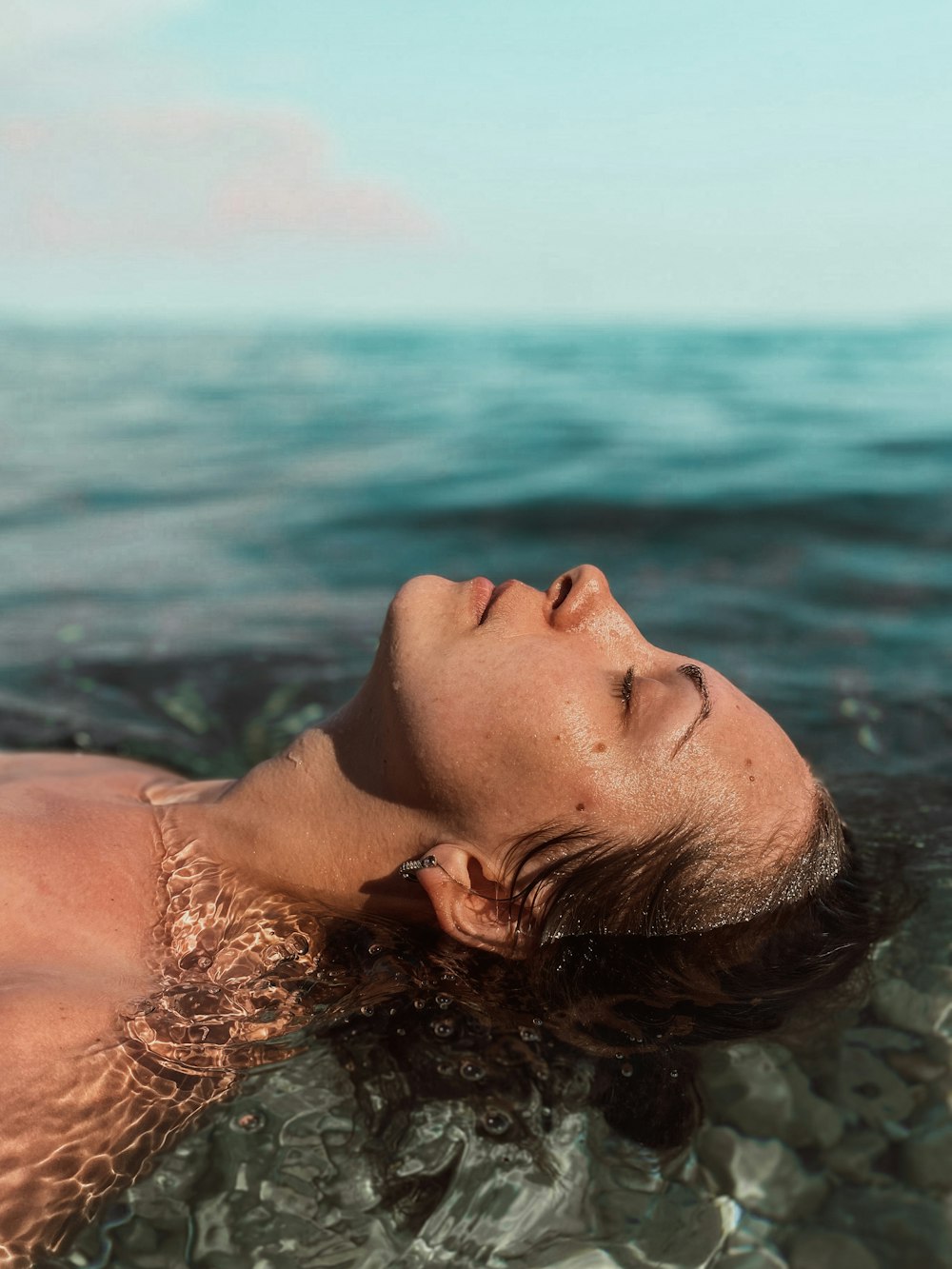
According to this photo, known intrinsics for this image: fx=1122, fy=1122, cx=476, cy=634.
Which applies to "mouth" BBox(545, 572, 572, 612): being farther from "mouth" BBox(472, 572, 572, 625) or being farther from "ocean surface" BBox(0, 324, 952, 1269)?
"ocean surface" BBox(0, 324, 952, 1269)

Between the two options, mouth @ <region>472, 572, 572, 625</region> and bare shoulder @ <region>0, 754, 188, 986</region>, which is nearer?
bare shoulder @ <region>0, 754, 188, 986</region>

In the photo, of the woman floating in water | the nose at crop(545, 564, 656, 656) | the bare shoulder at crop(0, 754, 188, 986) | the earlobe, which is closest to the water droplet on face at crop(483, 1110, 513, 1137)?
the woman floating in water

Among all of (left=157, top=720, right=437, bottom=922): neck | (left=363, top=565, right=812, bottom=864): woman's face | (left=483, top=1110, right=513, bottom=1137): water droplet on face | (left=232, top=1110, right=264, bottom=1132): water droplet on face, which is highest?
(left=363, top=565, right=812, bottom=864): woman's face

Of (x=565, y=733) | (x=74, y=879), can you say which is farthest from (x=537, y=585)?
(x=74, y=879)

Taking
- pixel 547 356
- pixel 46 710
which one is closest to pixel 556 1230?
pixel 46 710

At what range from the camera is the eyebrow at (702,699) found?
2.97 metres

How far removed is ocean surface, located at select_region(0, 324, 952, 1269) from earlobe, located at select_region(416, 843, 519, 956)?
50 centimetres

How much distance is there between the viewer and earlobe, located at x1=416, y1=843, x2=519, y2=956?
119 inches

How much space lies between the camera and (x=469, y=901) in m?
3.10

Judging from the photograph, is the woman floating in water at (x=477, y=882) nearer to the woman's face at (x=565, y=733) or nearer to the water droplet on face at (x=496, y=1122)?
the woman's face at (x=565, y=733)

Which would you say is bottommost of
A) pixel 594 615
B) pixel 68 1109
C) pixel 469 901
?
pixel 68 1109

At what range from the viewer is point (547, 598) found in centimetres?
326

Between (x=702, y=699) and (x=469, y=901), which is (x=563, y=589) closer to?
(x=702, y=699)

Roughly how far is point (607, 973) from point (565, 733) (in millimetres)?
766
